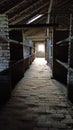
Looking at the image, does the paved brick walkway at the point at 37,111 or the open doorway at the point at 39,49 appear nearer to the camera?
the paved brick walkway at the point at 37,111

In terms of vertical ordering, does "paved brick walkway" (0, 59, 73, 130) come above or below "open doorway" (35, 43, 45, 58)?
below

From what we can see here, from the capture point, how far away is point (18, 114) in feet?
7.98

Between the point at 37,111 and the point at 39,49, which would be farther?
the point at 39,49

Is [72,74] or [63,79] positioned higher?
[72,74]

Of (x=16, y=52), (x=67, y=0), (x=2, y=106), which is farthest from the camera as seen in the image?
(x=67, y=0)

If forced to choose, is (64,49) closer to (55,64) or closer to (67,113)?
(55,64)

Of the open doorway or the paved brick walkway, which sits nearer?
the paved brick walkway

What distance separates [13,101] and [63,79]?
230 cm

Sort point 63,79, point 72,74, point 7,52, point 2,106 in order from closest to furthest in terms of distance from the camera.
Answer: point 2,106 < point 72,74 < point 7,52 < point 63,79

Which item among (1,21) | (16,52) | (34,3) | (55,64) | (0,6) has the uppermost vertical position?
(34,3)

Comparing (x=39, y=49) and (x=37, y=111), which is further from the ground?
(x=39, y=49)

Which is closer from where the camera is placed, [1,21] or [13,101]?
[13,101]

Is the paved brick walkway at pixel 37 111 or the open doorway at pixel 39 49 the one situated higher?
the open doorway at pixel 39 49

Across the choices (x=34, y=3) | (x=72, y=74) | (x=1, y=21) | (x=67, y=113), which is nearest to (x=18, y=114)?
(x=67, y=113)
